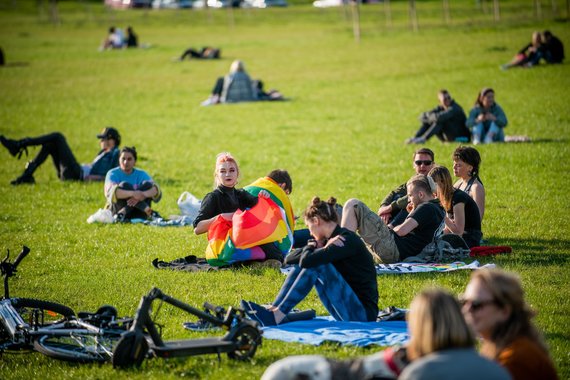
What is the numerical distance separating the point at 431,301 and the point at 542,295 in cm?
508

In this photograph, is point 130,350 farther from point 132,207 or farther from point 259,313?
point 132,207

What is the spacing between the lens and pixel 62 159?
19766 mm

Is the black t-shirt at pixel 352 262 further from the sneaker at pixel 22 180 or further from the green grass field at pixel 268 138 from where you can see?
the sneaker at pixel 22 180

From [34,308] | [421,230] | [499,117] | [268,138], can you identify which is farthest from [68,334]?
[268,138]

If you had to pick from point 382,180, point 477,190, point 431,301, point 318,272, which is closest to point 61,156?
point 382,180

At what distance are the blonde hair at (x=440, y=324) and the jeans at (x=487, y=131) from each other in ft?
53.1

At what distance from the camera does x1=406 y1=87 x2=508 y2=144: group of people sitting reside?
20.8 m

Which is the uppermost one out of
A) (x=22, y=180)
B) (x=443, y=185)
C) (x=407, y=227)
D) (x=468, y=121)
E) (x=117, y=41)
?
(x=117, y=41)

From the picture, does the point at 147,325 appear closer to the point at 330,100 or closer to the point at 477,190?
the point at 477,190


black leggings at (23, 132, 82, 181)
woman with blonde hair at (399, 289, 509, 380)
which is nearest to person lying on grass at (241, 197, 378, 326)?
woman with blonde hair at (399, 289, 509, 380)

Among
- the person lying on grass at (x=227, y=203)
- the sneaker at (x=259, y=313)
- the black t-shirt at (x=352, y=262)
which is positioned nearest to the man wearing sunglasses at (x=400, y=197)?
the person lying on grass at (x=227, y=203)

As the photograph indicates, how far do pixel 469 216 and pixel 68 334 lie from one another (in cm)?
628

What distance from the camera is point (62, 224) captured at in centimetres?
1584

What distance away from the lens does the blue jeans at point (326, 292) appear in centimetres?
889
